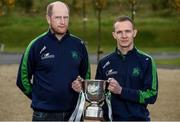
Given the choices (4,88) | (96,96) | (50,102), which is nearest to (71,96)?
(50,102)

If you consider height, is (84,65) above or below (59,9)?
below

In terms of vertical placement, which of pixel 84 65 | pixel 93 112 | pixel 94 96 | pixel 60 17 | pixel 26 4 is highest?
pixel 60 17

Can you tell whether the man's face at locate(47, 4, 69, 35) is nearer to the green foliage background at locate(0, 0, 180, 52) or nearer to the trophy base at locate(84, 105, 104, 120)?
the trophy base at locate(84, 105, 104, 120)

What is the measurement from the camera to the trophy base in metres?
4.42

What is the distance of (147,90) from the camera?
15.3ft

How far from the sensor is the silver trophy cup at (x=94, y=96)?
4.42m

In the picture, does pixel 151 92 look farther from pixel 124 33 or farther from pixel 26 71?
pixel 26 71

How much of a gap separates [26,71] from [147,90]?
1133 millimetres

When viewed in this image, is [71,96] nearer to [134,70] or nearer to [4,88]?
[134,70]

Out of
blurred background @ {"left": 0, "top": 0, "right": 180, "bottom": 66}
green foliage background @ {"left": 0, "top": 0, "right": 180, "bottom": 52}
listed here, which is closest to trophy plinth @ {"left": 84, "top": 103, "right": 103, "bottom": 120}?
blurred background @ {"left": 0, "top": 0, "right": 180, "bottom": 66}

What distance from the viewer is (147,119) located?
473 cm

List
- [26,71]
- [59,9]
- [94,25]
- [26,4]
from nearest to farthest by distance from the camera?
[59,9]
[26,71]
[94,25]
[26,4]

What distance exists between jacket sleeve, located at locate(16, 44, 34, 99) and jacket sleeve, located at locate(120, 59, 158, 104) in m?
0.97

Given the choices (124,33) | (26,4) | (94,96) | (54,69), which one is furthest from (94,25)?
(94,96)
